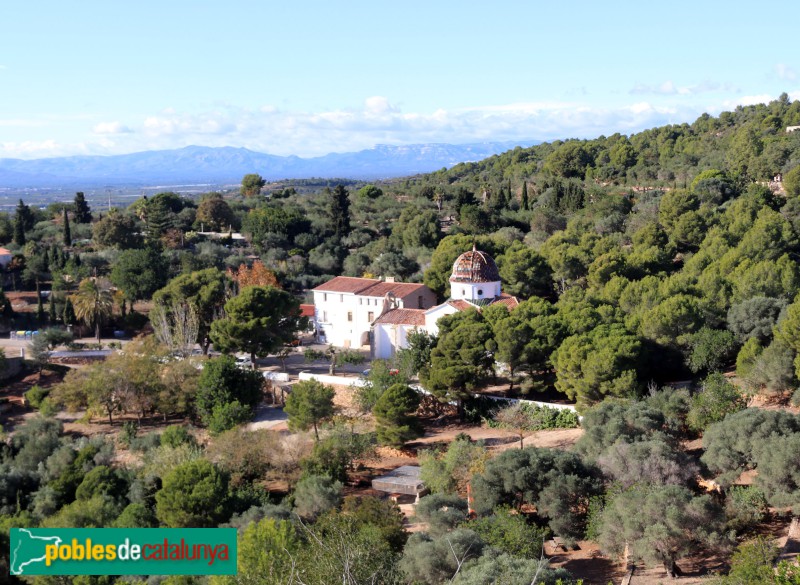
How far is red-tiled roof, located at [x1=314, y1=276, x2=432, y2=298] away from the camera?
4141 cm

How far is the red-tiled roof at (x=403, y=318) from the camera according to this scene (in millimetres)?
37906

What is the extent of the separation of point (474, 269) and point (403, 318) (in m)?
4.05

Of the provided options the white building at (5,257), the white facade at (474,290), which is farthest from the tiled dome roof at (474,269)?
the white building at (5,257)

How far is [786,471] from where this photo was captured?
20.7 metres

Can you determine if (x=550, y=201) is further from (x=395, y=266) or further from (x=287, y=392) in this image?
(x=287, y=392)

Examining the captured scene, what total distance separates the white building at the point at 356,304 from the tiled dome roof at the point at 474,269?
3681 mm

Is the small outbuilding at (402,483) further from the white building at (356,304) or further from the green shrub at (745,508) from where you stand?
the white building at (356,304)

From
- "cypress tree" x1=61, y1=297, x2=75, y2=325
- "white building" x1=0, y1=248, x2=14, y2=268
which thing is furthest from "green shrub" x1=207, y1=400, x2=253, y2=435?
"white building" x1=0, y1=248, x2=14, y2=268

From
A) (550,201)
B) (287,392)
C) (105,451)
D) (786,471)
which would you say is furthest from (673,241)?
(105,451)

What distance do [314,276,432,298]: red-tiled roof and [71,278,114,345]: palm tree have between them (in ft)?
40.3

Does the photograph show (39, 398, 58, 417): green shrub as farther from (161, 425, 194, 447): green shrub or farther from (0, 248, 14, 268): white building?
(0, 248, 14, 268): white building

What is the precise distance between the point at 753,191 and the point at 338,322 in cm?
2751
